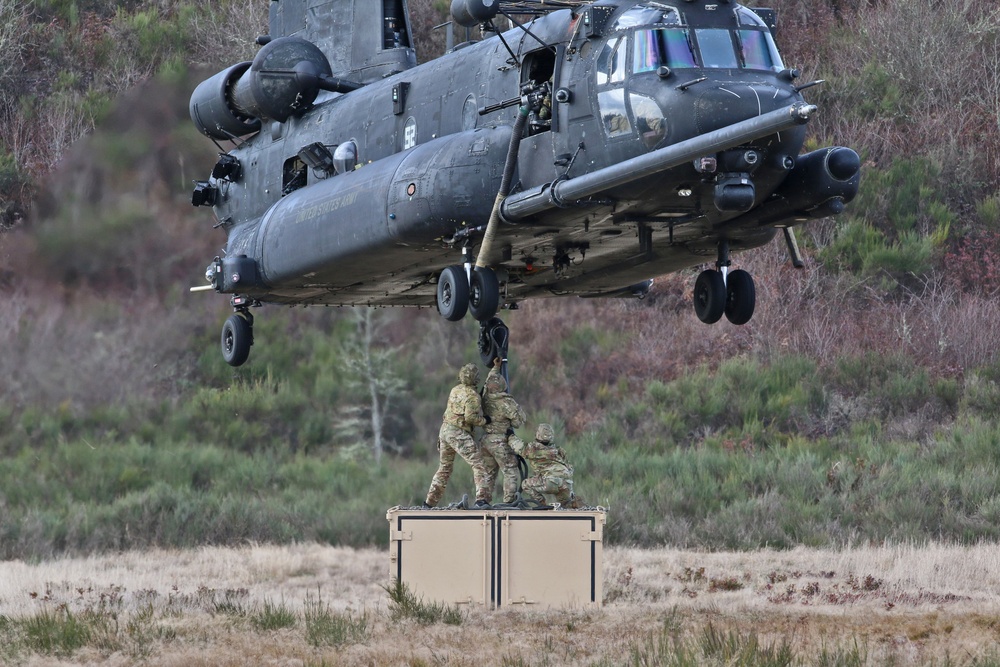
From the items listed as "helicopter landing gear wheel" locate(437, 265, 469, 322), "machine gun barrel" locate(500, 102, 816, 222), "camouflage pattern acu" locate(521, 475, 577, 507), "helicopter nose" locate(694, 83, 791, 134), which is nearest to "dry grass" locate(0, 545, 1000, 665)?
"camouflage pattern acu" locate(521, 475, 577, 507)

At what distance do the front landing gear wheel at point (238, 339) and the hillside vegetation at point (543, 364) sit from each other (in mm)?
6465

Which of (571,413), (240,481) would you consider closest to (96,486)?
(240,481)

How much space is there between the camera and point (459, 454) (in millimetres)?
16672

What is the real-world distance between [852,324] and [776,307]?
146 centimetres

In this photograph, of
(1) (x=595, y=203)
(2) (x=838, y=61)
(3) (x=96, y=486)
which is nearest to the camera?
(1) (x=595, y=203)

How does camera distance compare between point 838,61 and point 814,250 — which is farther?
point 838,61

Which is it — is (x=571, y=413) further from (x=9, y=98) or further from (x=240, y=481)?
(x=9, y=98)

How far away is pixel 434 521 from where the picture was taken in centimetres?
1597

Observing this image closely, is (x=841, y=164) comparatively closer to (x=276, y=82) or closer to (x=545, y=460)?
(x=545, y=460)

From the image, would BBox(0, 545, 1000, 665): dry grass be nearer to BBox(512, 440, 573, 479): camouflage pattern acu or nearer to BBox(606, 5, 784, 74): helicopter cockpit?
BBox(512, 440, 573, 479): camouflage pattern acu

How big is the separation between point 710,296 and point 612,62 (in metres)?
3.21

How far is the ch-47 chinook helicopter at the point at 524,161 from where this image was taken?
531 inches

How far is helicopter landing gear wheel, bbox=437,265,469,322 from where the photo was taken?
48.5 ft

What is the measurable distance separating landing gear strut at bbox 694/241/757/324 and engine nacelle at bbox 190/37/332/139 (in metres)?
5.74
